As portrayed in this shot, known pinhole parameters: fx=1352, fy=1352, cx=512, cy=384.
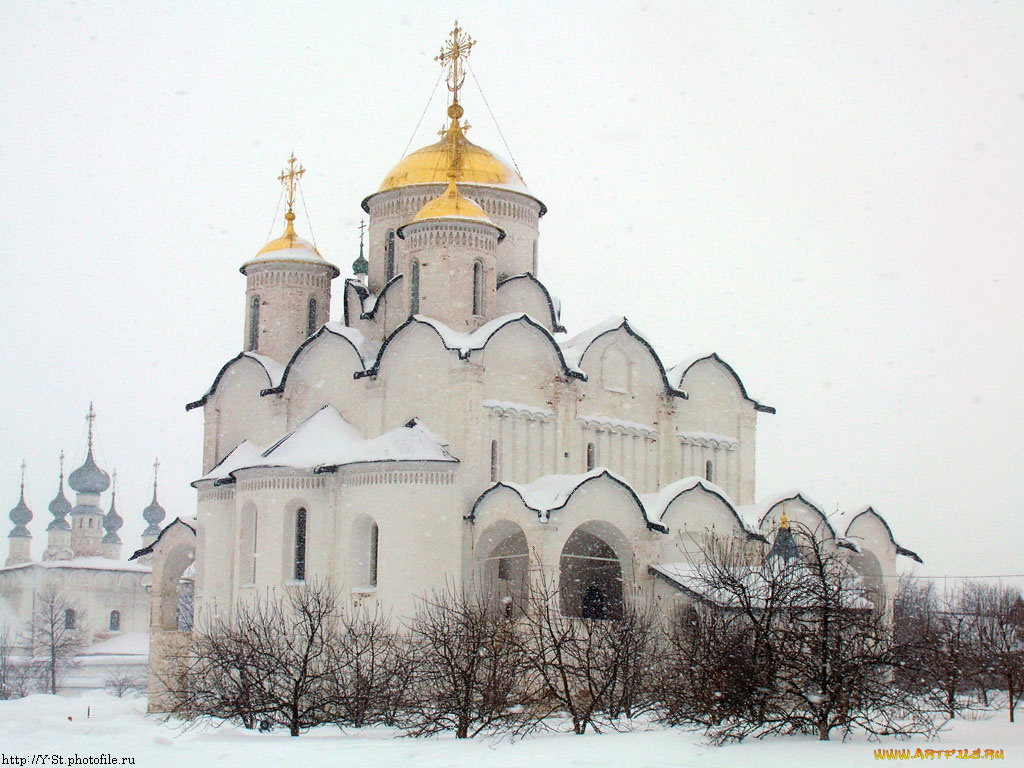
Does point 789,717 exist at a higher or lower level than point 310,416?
lower

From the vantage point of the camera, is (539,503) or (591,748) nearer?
(591,748)

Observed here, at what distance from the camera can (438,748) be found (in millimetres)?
12828

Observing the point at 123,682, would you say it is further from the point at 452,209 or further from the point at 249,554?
the point at 452,209

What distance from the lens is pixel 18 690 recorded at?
3478 cm

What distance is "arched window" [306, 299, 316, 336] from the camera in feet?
78.9

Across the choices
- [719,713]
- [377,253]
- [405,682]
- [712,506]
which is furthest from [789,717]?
[377,253]

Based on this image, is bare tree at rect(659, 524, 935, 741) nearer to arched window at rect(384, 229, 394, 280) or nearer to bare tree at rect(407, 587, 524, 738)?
bare tree at rect(407, 587, 524, 738)

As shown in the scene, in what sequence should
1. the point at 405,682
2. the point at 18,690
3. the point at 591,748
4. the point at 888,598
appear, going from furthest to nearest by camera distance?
the point at 18,690
the point at 888,598
the point at 405,682
the point at 591,748

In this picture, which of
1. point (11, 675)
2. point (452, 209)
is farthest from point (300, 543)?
point (11, 675)

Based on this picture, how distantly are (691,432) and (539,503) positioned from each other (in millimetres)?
5404

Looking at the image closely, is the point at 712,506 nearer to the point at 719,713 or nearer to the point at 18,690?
the point at 719,713

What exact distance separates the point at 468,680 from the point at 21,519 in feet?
143

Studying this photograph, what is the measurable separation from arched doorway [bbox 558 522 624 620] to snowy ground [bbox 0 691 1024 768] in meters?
6.77

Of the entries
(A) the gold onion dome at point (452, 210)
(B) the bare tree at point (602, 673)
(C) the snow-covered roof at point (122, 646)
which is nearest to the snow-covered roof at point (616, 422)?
(A) the gold onion dome at point (452, 210)
